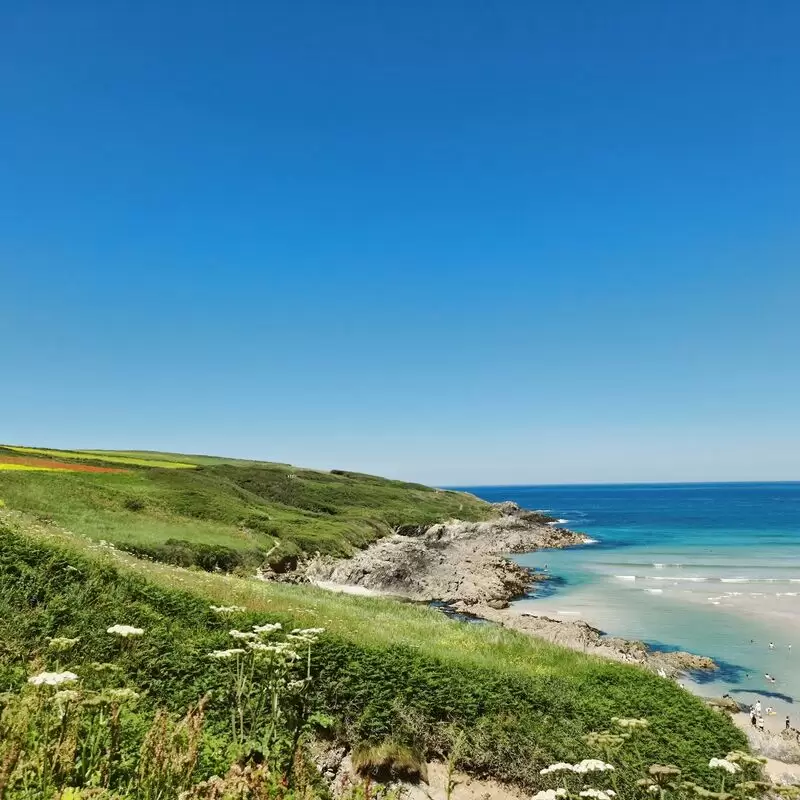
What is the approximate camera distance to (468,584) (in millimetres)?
49938

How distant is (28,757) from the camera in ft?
19.8

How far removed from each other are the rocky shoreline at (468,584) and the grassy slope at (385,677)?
11.0 metres

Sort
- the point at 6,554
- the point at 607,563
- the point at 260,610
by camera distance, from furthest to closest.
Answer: the point at 607,563
the point at 260,610
the point at 6,554

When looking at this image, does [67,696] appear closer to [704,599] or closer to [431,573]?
[431,573]

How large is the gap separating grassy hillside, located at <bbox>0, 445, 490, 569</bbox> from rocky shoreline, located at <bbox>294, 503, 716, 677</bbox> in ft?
15.7

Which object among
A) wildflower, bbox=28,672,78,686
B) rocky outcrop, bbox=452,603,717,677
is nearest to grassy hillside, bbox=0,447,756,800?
wildflower, bbox=28,672,78,686

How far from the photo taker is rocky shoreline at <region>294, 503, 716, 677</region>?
31.8m

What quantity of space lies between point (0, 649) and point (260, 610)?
723cm

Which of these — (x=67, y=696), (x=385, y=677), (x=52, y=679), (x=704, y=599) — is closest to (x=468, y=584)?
(x=704, y=599)

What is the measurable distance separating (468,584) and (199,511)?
1116 inches

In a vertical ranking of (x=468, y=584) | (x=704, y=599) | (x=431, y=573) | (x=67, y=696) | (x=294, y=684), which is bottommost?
(x=704, y=599)

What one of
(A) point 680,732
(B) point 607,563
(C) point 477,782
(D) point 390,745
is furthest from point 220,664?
(B) point 607,563

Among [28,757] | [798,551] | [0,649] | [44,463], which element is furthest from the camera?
[798,551]

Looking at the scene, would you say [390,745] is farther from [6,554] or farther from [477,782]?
[6,554]
